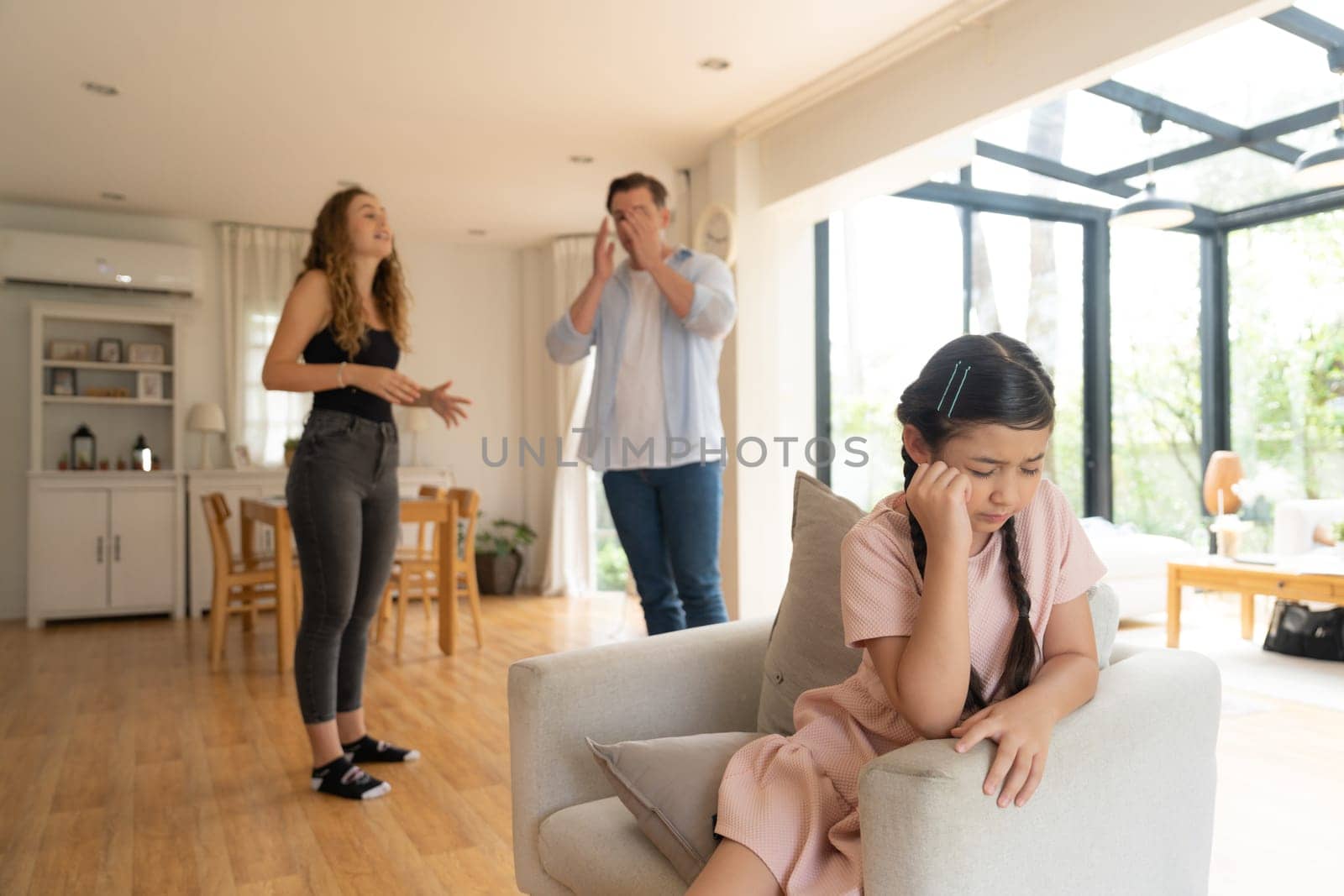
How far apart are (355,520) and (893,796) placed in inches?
71.6

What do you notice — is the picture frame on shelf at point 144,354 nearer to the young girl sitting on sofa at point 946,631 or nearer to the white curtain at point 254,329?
the white curtain at point 254,329

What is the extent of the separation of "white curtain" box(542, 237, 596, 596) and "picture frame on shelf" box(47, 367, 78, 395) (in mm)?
2905

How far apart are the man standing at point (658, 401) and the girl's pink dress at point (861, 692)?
1.11m

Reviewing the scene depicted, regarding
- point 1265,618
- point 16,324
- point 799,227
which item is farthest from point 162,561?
point 1265,618

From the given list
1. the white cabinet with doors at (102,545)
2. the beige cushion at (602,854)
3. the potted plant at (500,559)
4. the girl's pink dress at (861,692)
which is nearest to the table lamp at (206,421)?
the white cabinet with doors at (102,545)

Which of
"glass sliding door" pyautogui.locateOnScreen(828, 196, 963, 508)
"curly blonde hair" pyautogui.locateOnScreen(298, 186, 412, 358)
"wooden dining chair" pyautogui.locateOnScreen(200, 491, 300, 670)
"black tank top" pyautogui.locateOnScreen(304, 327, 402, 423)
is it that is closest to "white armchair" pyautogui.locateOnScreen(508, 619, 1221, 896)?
"black tank top" pyautogui.locateOnScreen(304, 327, 402, 423)

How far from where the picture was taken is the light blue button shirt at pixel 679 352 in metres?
2.34

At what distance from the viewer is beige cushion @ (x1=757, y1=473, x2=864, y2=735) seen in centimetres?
133

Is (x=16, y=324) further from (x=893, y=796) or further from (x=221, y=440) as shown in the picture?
(x=893, y=796)

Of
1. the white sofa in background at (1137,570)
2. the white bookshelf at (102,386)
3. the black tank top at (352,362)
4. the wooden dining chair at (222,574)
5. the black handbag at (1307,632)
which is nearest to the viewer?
the black tank top at (352,362)

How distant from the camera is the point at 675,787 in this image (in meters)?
1.16

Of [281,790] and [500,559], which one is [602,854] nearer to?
[281,790]

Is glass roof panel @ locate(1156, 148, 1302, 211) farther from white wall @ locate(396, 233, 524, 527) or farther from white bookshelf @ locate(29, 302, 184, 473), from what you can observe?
white bookshelf @ locate(29, 302, 184, 473)

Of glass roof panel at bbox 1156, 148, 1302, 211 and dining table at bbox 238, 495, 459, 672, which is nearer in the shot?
dining table at bbox 238, 495, 459, 672
